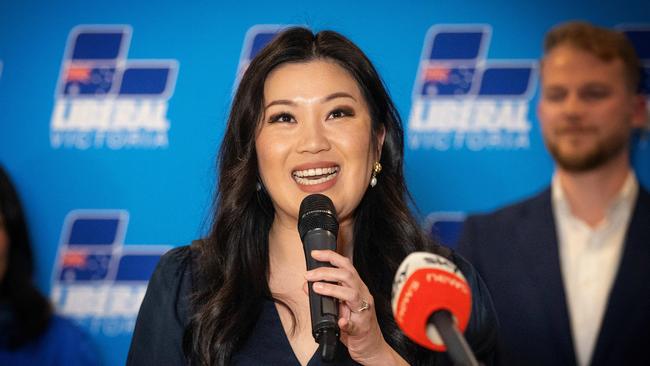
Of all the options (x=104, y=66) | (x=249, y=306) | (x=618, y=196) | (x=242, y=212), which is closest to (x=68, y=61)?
(x=104, y=66)

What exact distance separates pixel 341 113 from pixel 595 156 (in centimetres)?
108

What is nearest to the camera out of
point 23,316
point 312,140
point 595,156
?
point 312,140

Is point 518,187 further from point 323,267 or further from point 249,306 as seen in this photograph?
point 323,267

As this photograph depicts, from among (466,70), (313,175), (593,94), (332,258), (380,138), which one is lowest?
(332,258)

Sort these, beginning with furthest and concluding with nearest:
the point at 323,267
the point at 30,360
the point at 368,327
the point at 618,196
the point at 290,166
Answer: the point at 30,360 < the point at 618,196 < the point at 290,166 < the point at 368,327 < the point at 323,267

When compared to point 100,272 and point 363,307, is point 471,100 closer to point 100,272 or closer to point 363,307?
point 100,272

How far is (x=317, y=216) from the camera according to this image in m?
1.78

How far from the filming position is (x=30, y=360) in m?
3.10

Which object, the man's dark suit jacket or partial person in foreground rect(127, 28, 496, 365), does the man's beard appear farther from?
partial person in foreground rect(127, 28, 496, 365)

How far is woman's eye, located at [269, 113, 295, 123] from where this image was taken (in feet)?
7.16

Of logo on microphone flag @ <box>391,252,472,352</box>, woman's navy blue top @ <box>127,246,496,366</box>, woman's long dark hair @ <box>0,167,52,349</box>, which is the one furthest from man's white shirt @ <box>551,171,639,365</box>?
woman's long dark hair @ <box>0,167,52,349</box>

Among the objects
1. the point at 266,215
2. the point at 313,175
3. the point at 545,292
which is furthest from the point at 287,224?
the point at 545,292

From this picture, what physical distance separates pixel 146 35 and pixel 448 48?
3.95 ft

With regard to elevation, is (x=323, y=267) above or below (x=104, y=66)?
below
